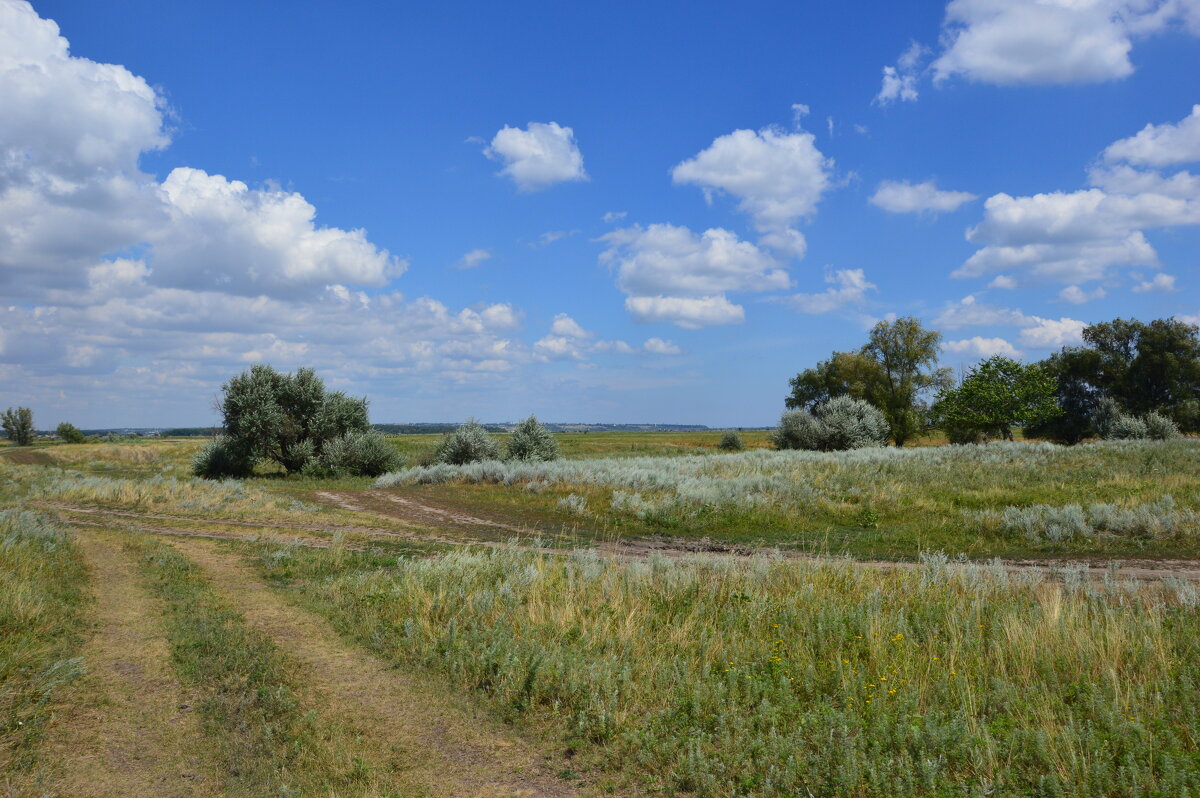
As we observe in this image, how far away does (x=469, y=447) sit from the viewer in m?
37.6

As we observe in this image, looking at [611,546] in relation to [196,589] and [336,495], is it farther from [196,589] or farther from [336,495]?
[336,495]

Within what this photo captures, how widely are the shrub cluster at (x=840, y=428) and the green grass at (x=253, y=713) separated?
43.2 meters

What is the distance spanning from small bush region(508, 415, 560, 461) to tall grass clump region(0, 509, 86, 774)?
1031 inches

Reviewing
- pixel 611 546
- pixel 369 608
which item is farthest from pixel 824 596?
pixel 611 546

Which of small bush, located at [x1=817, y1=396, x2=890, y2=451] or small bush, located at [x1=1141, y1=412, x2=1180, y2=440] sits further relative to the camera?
small bush, located at [x1=817, y1=396, x2=890, y2=451]

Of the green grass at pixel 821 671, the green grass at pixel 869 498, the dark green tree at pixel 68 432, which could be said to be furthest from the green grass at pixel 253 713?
the dark green tree at pixel 68 432

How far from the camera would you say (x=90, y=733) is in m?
5.63

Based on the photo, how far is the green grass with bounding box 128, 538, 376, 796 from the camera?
5000mm

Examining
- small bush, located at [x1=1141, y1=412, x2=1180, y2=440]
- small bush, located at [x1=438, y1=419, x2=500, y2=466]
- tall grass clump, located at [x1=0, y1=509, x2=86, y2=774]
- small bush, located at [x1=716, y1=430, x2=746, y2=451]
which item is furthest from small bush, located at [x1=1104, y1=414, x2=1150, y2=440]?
tall grass clump, located at [x1=0, y1=509, x2=86, y2=774]

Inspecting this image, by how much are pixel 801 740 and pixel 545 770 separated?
200 centimetres

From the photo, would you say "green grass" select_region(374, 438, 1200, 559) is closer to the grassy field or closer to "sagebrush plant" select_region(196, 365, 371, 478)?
the grassy field

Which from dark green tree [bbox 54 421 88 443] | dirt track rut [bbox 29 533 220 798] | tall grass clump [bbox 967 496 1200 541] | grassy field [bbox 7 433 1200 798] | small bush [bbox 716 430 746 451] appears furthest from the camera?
dark green tree [bbox 54 421 88 443]

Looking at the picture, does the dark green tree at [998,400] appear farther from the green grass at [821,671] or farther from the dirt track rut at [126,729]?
the dirt track rut at [126,729]

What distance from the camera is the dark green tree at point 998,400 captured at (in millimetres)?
50844
